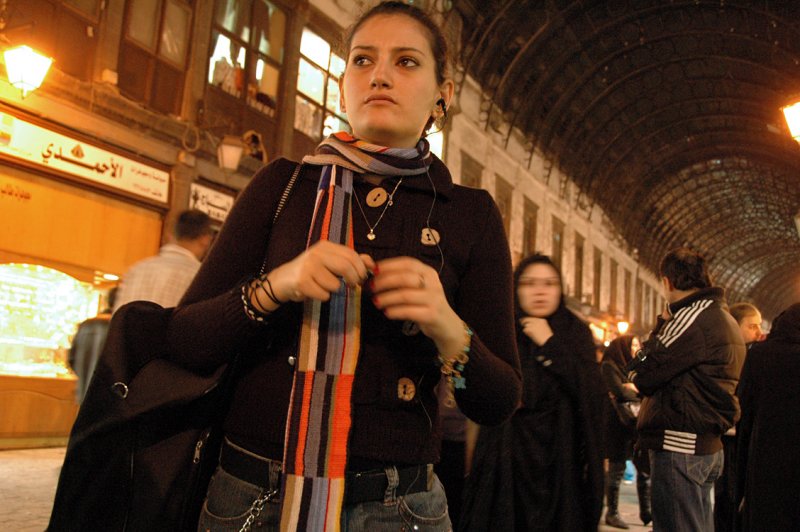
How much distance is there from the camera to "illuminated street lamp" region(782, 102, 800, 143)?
31.8ft

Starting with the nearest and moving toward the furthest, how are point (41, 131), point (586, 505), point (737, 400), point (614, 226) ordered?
point (586, 505)
point (737, 400)
point (41, 131)
point (614, 226)

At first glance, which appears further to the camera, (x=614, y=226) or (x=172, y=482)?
(x=614, y=226)

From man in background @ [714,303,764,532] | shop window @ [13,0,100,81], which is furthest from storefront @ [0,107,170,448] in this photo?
man in background @ [714,303,764,532]

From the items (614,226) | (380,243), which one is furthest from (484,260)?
(614,226)

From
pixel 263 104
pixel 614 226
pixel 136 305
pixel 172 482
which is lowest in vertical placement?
pixel 172 482

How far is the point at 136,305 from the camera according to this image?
146 cm

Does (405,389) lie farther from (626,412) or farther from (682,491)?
(626,412)

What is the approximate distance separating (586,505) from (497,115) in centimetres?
2056

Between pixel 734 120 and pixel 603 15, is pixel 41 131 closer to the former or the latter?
pixel 603 15

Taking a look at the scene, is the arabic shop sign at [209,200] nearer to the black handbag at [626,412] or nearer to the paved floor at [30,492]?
the paved floor at [30,492]

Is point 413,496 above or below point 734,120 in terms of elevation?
below

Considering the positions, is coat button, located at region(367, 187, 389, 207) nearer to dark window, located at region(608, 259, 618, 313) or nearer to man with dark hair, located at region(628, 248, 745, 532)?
man with dark hair, located at region(628, 248, 745, 532)

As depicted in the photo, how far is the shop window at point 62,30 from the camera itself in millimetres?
8789

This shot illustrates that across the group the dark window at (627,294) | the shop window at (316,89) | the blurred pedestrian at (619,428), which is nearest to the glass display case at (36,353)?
the shop window at (316,89)
